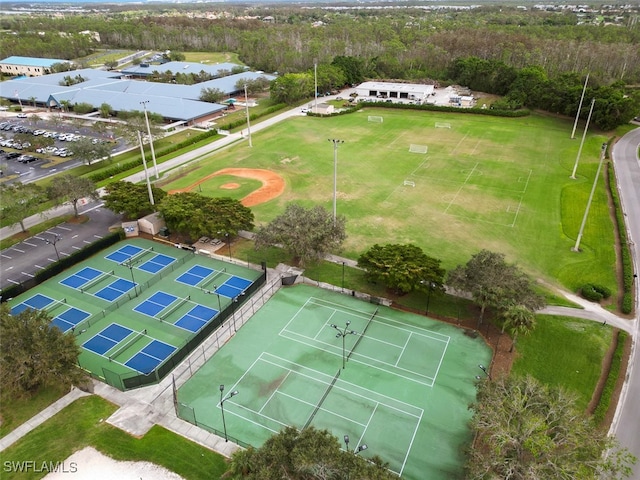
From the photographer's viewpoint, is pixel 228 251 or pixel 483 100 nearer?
pixel 228 251

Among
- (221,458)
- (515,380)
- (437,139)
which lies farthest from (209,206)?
(437,139)

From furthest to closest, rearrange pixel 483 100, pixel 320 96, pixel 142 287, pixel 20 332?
1. pixel 320 96
2. pixel 483 100
3. pixel 142 287
4. pixel 20 332

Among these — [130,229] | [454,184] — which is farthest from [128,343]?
[454,184]

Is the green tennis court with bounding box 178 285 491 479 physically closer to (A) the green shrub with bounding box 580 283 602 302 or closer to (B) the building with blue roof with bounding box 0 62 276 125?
(A) the green shrub with bounding box 580 283 602 302

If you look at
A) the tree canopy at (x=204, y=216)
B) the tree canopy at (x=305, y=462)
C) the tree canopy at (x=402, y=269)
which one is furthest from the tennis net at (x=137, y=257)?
the tree canopy at (x=305, y=462)

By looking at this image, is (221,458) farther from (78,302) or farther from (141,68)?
(141,68)

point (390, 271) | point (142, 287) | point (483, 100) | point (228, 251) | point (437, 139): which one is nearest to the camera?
point (390, 271)

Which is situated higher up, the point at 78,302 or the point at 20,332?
the point at 20,332

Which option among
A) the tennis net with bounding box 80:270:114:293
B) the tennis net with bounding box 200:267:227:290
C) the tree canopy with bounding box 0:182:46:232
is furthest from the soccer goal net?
the tree canopy with bounding box 0:182:46:232

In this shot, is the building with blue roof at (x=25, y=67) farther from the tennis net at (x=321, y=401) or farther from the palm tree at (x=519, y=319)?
the palm tree at (x=519, y=319)
